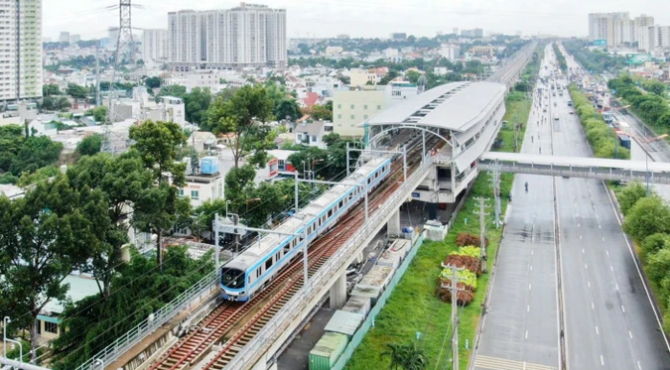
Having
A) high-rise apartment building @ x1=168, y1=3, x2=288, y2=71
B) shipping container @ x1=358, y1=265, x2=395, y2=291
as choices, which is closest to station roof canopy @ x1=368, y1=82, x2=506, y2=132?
shipping container @ x1=358, y1=265, x2=395, y2=291

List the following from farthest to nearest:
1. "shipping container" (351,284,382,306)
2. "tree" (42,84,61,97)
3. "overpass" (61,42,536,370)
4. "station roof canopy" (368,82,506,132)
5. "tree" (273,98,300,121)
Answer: "tree" (42,84,61,97)
"tree" (273,98,300,121)
"station roof canopy" (368,82,506,132)
"shipping container" (351,284,382,306)
"overpass" (61,42,536,370)

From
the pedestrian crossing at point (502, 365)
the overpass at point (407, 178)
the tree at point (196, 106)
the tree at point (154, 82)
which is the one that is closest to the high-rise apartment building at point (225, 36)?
the tree at point (154, 82)

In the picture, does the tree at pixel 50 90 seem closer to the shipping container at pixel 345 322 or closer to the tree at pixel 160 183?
the tree at pixel 160 183

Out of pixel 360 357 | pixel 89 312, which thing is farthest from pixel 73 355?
pixel 360 357

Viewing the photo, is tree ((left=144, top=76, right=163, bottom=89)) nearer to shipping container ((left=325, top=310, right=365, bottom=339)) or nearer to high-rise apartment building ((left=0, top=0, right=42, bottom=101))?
high-rise apartment building ((left=0, top=0, right=42, bottom=101))

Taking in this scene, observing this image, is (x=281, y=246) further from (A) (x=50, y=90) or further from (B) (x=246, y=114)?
(A) (x=50, y=90)

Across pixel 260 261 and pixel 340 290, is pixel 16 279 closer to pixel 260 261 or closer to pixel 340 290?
pixel 260 261

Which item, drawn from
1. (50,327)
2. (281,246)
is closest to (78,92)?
(50,327)
